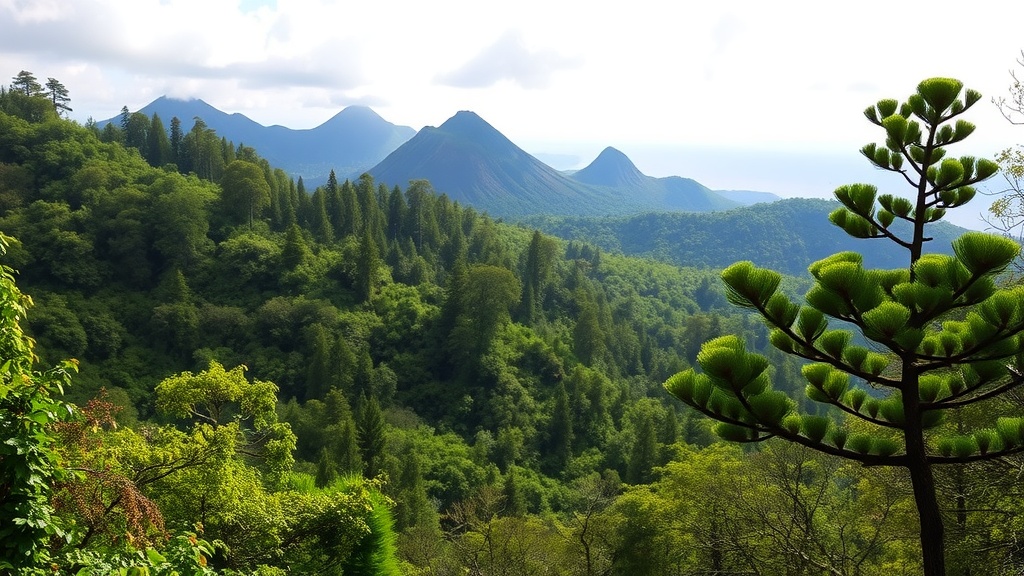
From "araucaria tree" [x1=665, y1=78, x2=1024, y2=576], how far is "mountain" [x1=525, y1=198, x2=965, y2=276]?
134185 millimetres

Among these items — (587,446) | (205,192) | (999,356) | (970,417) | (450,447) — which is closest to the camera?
(999,356)

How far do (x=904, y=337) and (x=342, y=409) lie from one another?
1141 inches

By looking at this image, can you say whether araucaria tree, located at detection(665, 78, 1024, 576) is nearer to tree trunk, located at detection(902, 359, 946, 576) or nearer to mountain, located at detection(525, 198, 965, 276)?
tree trunk, located at detection(902, 359, 946, 576)

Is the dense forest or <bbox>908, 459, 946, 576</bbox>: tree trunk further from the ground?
<bbox>908, 459, 946, 576</bbox>: tree trunk

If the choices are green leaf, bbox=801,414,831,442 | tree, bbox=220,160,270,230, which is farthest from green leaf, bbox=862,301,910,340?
tree, bbox=220,160,270,230

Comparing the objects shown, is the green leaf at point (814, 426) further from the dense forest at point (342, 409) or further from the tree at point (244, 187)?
the tree at point (244, 187)

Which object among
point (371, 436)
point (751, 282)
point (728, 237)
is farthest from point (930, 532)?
point (728, 237)

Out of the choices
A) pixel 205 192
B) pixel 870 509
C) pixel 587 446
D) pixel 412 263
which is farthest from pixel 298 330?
pixel 870 509

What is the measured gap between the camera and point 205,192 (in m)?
45.2

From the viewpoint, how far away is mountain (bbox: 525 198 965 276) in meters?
143

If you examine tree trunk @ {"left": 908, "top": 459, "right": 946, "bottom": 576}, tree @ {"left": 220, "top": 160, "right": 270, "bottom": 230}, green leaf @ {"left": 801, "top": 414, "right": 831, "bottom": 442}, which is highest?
tree @ {"left": 220, "top": 160, "right": 270, "bottom": 230}

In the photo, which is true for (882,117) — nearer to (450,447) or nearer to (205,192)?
(450,447)

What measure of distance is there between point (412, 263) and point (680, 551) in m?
37.0

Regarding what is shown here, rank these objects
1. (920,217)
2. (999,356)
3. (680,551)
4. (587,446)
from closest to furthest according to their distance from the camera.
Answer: (999,356)
(920,217)
(680,551)
(587,446)
